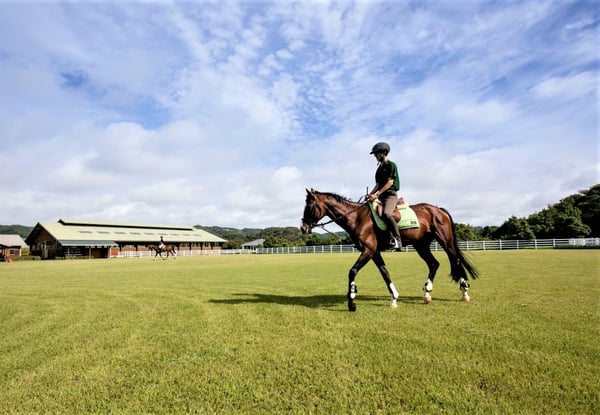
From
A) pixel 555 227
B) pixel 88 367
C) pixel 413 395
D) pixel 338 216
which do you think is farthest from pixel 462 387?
pixel 555 227

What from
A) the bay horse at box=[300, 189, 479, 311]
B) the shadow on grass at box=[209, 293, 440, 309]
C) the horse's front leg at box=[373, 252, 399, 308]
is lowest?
the shadow on grass at box=[209, 293, 440, 309]

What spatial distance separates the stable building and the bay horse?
61830 mm

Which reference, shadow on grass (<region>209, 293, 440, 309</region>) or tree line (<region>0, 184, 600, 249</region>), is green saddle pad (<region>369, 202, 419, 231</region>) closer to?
shadow on grass (<region>209, 293, 440, 309</region>)

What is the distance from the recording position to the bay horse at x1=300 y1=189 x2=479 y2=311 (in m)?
8.05

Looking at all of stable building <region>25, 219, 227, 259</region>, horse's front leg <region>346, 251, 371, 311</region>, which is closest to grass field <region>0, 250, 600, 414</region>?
horse's front leg <region>346, 251, 371, 311</region>

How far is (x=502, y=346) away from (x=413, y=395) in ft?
7.12

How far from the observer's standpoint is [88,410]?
329 cm

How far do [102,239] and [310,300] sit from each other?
65273mm

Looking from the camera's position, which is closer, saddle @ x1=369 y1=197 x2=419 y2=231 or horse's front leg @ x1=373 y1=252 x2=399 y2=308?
horse's front leg @ x1=373 y1=252 x2=399 y2=308

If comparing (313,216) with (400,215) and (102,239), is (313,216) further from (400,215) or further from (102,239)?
(102,239)

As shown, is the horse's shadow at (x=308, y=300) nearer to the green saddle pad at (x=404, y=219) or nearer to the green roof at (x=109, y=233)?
the green saddle pad at (x=404, y=219)

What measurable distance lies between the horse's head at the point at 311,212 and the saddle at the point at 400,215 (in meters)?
1.32

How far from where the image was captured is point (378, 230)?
8.24 meters

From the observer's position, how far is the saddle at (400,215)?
8.17 metres
